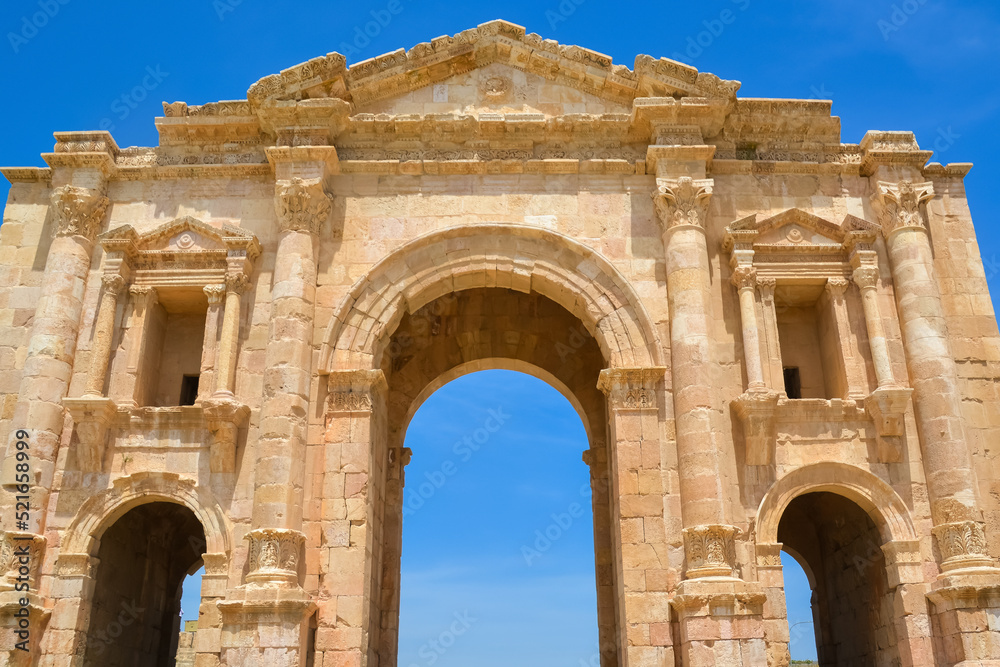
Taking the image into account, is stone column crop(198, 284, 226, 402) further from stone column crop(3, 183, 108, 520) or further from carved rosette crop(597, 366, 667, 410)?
carved rosette crop(597, 366, 667, 410)

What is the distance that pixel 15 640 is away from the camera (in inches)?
510

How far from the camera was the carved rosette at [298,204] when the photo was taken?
601 inches

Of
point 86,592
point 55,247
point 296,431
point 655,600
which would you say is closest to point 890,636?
point 655,600

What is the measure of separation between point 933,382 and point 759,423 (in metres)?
2.94

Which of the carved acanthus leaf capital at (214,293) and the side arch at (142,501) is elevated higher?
the carved acanthus leaf capital at (214,293)

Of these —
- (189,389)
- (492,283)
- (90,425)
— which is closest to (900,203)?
(492,283)

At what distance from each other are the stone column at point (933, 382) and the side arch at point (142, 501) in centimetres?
1098

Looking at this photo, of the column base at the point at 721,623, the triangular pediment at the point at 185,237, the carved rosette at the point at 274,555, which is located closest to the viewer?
the column base at the point at 721,623

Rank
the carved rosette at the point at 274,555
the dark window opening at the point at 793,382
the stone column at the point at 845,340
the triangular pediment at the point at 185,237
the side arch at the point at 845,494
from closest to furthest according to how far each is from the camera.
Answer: the carved rosette at the point at 274,555, the side arch at the point at 845,494, the stone column at the point at 845,340, the triangular pediment at the point at 185,237, the dark window opening at the point at 793,382

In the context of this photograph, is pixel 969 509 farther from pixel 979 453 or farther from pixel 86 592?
pixel 86 592

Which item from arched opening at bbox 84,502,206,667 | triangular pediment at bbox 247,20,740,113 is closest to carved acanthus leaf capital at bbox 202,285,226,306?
triangular pediment at bbox 247,20,740,113

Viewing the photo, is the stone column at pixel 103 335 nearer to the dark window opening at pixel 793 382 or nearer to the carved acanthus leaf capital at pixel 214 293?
the carved acanthus leaf capital at pixel 214 293

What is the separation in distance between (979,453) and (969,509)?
4.33ft

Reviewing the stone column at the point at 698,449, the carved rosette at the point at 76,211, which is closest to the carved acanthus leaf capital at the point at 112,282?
the carved rosette at the point at 76,211
